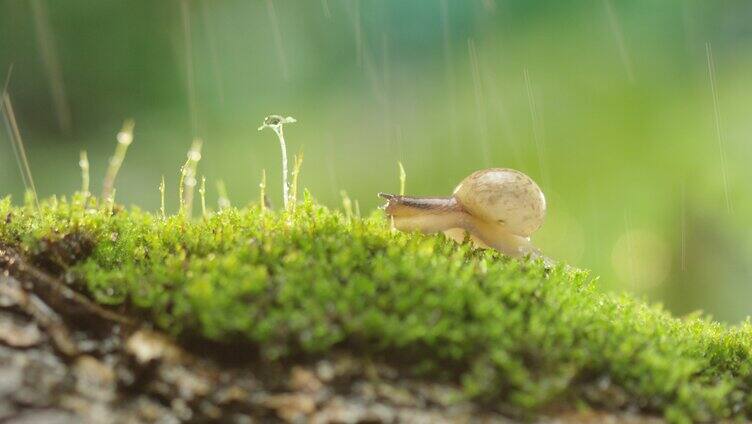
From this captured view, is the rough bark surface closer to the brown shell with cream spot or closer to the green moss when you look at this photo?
the green moss

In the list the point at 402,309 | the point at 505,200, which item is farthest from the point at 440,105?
the point at 402,309

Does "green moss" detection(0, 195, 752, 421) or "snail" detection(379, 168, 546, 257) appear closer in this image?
"green moss" detection(0, 195, 752, 421)

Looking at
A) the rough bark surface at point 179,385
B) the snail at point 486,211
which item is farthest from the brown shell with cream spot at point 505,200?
the rough bark surface at point 179,385

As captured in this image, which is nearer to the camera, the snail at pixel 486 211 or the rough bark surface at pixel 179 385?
the rough bark surface at pixel 179 385

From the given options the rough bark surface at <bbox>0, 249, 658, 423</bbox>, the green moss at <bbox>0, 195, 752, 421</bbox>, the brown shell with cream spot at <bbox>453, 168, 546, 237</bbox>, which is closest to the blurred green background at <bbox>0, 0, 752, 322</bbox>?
the brown shell with cream spot at <bbox>453, 168, 546, 237</bbox>

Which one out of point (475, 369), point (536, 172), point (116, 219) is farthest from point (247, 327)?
point (536, 172)

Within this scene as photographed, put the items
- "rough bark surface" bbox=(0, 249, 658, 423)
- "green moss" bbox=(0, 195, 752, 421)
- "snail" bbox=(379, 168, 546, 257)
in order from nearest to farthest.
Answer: "rough bark surface" bbox=(0, 249, 658, 423)
"green moss" bbox=(0, 195, 752, 421)
"snail" bbox=(379, 168, 546, 257)

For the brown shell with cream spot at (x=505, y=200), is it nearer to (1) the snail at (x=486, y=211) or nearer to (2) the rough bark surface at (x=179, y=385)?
(1) the snail at (x=486, y=211)
